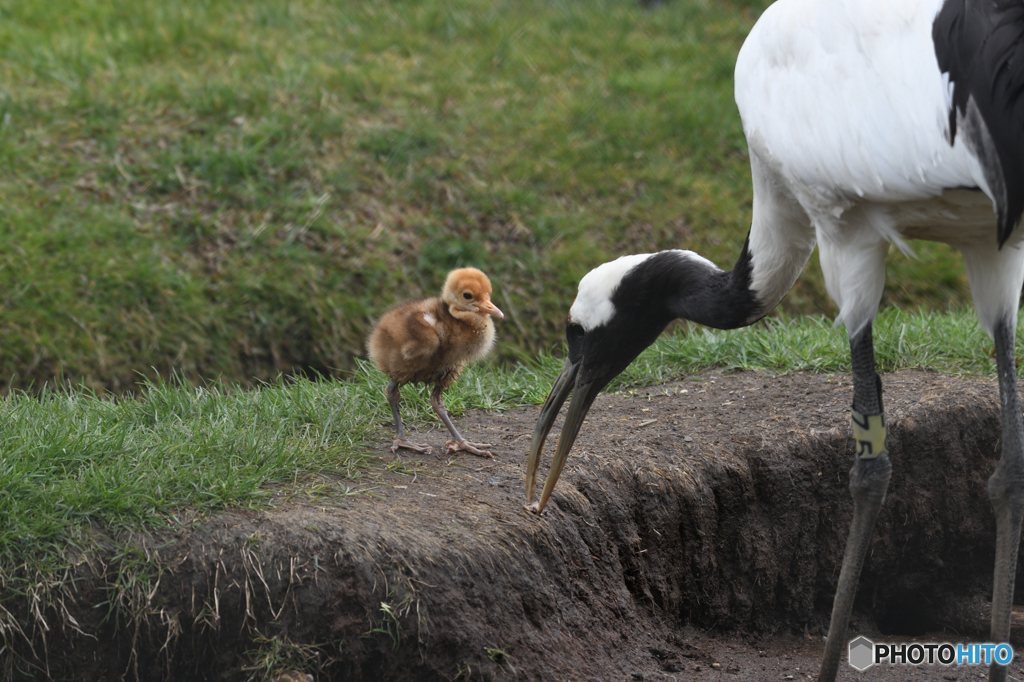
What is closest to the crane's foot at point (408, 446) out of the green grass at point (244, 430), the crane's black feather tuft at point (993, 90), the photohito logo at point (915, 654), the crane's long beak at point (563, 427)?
the green grass at point (244, 430)

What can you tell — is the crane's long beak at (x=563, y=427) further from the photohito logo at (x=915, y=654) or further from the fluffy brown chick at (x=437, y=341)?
the photohito logo at (x=915, y=654)

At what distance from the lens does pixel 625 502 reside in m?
3.52

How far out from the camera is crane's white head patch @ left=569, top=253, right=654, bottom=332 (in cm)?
350

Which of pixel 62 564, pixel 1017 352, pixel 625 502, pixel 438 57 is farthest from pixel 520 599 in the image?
pixel 438 57

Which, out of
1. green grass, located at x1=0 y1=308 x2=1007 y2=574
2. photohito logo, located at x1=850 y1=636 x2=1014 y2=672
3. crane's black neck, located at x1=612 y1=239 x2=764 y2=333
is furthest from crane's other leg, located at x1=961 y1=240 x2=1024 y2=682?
green grass, located at x1=0 y1=308 x2=1007 y2=574

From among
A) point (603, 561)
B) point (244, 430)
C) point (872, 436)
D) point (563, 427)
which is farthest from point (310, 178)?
point (872, 436)

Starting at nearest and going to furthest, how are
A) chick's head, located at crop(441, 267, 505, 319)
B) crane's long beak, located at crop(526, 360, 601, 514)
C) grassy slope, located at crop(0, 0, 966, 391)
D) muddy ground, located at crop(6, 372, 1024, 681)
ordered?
muddy ground, located at crop(6, 372, 1024, 681) → crane's long beak, located at crop(526, 360, 601, 514) → chick's head, located at crop(441, 267, 505, 319) → grassy slope, located at crop(0, 0, 966, 391)

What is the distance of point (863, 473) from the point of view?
3.17 meters

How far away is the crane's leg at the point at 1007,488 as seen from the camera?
3.11 m

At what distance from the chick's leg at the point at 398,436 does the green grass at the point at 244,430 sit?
12 cm

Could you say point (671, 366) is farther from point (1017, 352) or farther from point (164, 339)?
point (164, 339)

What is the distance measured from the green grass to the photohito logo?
131 cm

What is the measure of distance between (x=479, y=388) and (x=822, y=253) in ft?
6.48

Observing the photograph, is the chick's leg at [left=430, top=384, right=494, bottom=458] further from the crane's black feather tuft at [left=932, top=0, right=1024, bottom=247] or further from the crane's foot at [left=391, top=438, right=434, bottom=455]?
the crane's black feather tuft at [left=932, top=0, right=1024, bottom=247]
